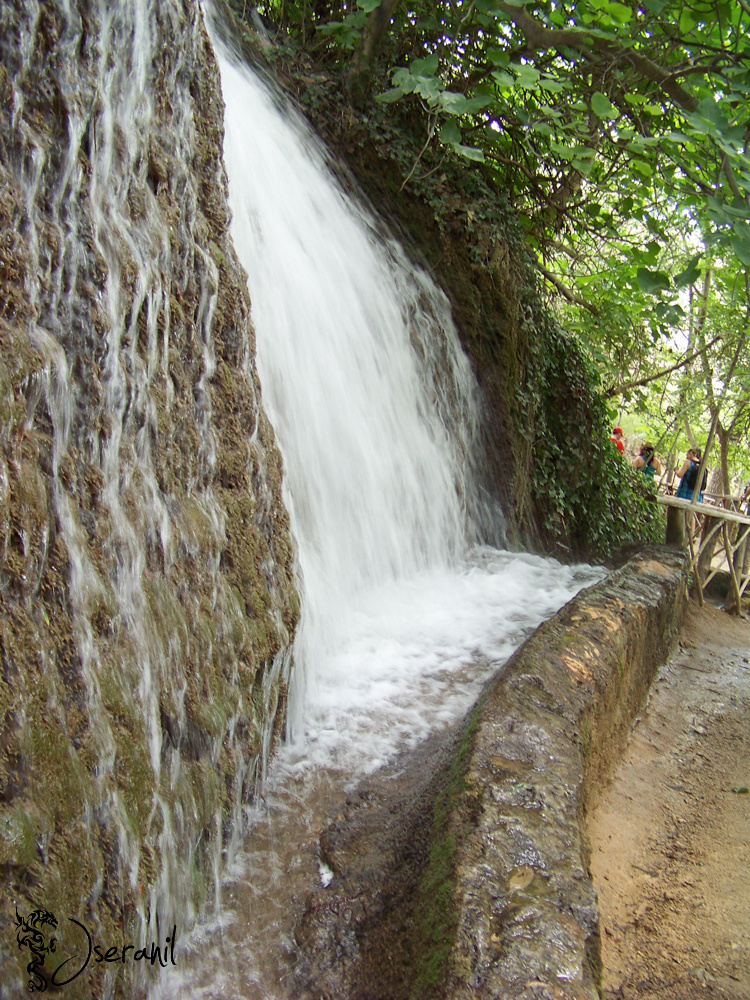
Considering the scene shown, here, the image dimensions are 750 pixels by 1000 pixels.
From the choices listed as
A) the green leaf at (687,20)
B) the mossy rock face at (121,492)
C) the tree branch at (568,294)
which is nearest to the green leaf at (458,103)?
the green leaf at (687,20)

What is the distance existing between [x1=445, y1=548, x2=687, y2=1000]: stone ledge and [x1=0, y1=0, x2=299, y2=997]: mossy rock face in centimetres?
86

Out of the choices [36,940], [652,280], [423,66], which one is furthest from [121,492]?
[423,66]

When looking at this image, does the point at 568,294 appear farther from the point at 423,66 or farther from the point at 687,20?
the point at 423,66

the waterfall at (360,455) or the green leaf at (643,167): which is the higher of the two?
the green leaf at (643,167)

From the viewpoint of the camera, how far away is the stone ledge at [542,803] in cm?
179

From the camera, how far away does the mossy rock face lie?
6.07 ft

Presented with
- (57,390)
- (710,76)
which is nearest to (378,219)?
(710,76)

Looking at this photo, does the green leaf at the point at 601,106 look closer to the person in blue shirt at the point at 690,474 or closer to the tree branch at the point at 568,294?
the tree branch at the point at 568,294

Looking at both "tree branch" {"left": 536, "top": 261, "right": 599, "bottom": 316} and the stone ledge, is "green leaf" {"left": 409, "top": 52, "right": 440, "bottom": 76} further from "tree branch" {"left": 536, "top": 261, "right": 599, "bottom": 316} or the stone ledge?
the stone ledge

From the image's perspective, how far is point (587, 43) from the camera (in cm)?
529

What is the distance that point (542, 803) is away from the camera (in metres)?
2.34

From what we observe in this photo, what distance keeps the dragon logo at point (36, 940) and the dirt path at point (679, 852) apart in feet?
5.00

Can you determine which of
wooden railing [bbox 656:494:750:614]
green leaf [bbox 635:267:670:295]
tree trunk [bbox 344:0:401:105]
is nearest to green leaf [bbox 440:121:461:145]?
tree trunk [bbox 344:0:401:105]

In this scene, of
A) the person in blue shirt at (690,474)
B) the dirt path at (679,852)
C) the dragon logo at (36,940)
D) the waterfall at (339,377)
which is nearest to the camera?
the dragon logo at (36,940)
